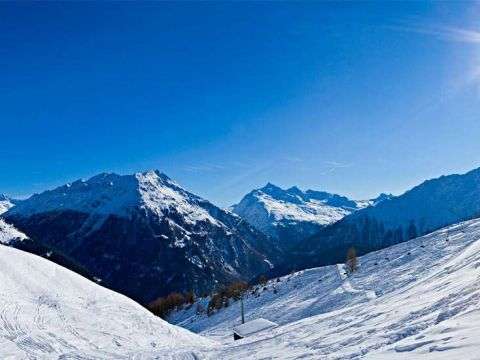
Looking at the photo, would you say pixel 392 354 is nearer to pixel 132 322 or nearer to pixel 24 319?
pixel 24 319

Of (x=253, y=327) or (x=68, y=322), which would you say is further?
(x=253, y=327)

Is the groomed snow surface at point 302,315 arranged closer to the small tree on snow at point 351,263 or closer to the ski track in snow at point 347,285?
the ski track in snow at point 347,285

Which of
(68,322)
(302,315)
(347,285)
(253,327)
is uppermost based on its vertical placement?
(68,322)

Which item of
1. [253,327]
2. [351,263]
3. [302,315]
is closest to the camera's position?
[253,327]

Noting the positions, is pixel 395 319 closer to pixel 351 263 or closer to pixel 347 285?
pixel 347 285

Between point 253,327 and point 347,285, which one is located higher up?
point 347,285

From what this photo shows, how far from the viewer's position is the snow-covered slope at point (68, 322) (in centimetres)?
3148

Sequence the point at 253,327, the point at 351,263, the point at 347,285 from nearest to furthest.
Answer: the point at 253,327
the point at 347,285
the point at 351,263

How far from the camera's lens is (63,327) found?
36312 millimetres

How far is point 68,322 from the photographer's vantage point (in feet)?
124

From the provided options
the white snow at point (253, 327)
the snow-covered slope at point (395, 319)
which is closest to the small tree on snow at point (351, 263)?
the snow-covered slope at point (395, 319)

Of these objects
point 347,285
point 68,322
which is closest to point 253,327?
point 68,322

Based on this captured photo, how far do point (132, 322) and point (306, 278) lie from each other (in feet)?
178

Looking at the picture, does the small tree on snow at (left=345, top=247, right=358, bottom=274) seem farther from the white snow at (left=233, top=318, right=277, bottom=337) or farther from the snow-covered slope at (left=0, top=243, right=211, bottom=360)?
the snow-covered slope at (left=0, top=243, right=211, bottom=360)
